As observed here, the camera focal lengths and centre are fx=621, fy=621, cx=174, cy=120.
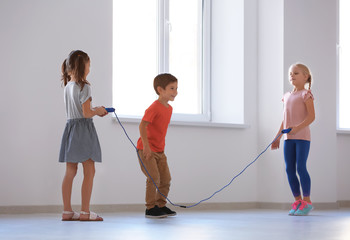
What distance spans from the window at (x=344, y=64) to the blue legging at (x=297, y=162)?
203 cm

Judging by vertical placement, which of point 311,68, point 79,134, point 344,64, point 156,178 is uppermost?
point 344,64

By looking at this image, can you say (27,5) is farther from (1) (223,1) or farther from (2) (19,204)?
(1) (223,1)

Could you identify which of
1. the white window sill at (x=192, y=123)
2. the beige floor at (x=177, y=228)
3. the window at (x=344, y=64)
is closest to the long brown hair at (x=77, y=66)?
the beige floor at (x=177, y=228)

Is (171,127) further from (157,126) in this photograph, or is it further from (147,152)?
(147,152)

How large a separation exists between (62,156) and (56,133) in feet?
2.38

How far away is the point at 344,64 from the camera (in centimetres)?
635

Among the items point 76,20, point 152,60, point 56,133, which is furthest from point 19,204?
point 152,60

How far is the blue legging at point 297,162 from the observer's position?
4.38m

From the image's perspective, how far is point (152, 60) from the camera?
528cm

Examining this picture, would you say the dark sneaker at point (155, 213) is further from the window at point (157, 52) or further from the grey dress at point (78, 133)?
the window at point (157, 52)

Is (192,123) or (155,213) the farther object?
(192,123)

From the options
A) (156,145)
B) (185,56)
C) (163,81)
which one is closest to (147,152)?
(156,145)

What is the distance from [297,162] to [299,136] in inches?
7.3

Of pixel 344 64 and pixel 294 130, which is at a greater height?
pixel 344 64
